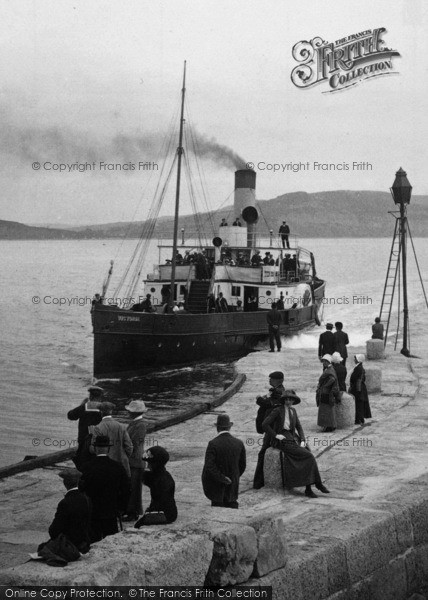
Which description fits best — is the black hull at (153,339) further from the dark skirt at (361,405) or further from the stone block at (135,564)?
the stone block at (135,564)

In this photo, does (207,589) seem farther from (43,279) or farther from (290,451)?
(43,279)

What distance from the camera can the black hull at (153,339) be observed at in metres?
29.3

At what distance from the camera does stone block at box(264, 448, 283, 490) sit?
32.0ft

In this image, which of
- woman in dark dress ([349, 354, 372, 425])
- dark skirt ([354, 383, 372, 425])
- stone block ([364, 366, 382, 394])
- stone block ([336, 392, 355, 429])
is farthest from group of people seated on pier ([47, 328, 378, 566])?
stone block ([364, 366, 382, 394])

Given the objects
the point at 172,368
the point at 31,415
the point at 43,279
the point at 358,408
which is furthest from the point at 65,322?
the point at 43,279

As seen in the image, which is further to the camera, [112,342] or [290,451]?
[112,342]

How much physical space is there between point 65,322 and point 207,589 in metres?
50.0

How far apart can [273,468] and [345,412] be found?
422 cm

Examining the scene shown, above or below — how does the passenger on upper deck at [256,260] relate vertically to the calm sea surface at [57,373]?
above

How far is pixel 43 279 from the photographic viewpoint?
113562 millimetres

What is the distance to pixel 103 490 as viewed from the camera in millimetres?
7547

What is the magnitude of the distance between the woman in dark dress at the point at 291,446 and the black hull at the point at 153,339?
64.2 ft

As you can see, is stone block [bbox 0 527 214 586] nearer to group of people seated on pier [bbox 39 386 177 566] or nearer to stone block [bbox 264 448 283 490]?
group of people seated on pier [bbox 39 386 177 566]

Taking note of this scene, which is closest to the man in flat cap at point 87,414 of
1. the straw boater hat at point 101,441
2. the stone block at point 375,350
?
the straw boater hat at point 101,441
